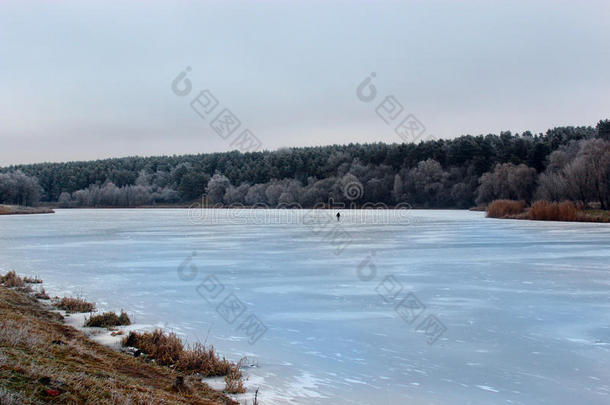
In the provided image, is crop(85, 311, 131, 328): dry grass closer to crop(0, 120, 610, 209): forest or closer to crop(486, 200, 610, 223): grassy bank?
crop(486, 200, 610, 223): grassy bank

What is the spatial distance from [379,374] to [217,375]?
1.57m

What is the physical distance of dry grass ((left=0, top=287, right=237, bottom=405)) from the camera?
12.0ft

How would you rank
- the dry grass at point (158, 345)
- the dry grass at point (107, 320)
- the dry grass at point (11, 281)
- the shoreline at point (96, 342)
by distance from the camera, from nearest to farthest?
the shoreline at point (96, 342), the dry grass at point (158, 345), the dry grass at point (107, 320), the dry grass at point (11, 281)

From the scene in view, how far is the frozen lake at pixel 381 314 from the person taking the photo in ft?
16.9

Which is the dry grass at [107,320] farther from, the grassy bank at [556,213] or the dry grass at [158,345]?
the grassy bank at [556,213]

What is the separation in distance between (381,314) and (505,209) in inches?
1639

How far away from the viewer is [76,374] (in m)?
4.33

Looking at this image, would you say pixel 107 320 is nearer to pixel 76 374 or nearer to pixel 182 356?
pixel 182 356

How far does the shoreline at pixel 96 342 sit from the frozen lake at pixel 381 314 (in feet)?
1.35

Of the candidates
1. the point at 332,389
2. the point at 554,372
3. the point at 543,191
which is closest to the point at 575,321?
the point at 554,372

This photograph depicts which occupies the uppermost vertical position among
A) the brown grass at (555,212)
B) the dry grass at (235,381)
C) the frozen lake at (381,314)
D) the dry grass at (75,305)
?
the brown grass at (555,212)

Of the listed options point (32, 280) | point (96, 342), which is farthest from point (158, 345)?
point (32, 280)

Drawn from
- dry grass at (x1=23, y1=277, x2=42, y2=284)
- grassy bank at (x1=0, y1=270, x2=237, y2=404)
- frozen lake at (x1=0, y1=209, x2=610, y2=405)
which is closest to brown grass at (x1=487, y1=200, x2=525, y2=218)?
frozen lake at (x1=0, y1=209, x2=610, y2=405)

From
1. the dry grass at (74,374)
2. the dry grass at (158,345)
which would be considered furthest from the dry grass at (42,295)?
the dry grass at (158,345)
